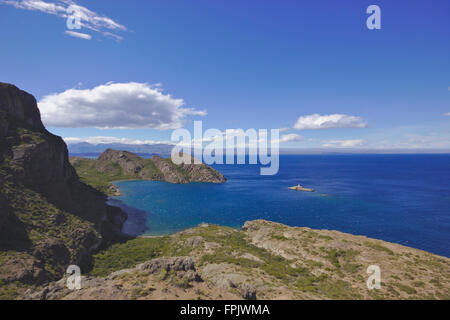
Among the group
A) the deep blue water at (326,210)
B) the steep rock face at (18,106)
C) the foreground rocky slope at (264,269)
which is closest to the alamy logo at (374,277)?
the foreground rocky slope at (264,269)

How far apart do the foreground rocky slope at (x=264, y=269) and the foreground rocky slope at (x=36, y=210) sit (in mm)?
6509

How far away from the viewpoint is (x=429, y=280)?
32594 millimetres

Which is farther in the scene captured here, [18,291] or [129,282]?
[18,291]

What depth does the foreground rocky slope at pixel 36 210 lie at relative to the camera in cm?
3816

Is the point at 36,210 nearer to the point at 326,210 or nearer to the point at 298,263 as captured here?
the point at 298,263

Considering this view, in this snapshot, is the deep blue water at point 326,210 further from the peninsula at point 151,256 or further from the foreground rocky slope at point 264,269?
the foreground rocky slope at point 264,269

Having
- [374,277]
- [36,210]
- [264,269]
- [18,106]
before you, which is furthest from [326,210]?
[18,106]

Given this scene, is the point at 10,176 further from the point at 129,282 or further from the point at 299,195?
the point at 299,195

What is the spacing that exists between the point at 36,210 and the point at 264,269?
60.6 metres

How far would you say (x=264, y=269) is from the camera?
38.1 metres

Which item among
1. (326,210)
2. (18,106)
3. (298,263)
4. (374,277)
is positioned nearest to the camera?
(374,277)
